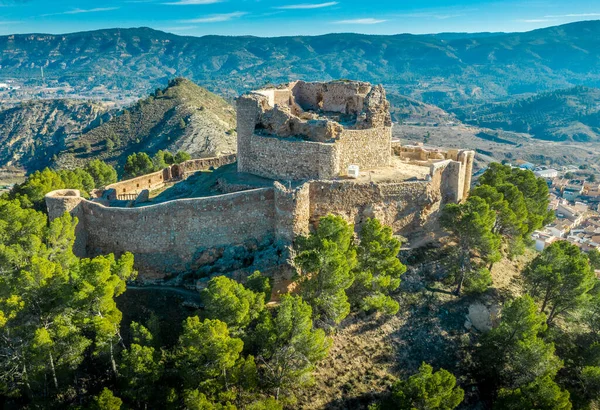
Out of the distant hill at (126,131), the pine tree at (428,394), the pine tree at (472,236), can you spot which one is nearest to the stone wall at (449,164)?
the pine tree at (472,236)

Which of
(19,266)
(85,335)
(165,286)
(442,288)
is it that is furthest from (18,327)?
(442,288)

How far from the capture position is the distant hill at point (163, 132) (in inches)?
3698

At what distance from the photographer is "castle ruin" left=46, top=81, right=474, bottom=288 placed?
2734cm

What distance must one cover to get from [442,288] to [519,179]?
12.3 m

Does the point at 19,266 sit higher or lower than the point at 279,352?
higher

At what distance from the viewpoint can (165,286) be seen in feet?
90.8

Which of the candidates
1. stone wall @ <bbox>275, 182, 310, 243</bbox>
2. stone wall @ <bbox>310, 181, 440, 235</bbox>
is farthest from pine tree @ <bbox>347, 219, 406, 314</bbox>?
stone wall @ <bbox>275, 182, 310, 243</bbox>

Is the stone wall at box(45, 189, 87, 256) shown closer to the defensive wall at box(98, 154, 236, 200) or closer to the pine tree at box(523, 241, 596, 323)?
the defensive wall at box(98, 154, 236, 200)

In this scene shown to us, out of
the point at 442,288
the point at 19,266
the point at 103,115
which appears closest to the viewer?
the point at 19,266

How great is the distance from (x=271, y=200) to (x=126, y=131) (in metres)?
89.5

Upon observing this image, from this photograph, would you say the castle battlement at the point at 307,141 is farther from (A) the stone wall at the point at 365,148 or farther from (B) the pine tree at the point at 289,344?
(B) the pine tree at the point at 289,344

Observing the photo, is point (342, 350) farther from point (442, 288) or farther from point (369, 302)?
point (442, 288)

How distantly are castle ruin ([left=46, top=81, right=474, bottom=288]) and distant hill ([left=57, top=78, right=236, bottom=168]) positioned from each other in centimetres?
5412

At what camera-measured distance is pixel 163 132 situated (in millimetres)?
102438
